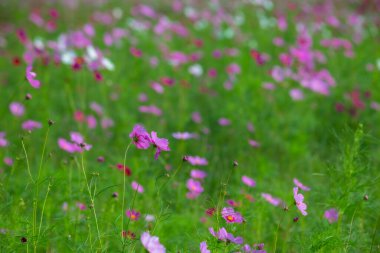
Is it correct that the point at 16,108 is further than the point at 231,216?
Yes

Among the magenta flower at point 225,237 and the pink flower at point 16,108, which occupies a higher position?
the magenta flower at point 225,237

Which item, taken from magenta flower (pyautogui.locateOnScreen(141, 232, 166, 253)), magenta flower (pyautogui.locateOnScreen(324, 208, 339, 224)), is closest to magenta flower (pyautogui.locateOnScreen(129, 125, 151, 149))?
magenta flower (pyautogui.locateOnScreen(141, 232, 166, 253))

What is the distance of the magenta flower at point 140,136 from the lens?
5.08 feet

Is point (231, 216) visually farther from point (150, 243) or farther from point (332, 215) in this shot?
point (332, 215)

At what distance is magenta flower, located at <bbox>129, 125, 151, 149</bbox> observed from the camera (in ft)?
5.08

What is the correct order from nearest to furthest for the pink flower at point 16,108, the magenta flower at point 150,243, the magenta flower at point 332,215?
the magenta flower at point 150,243, the magenta flower at point 332,215, the pink flower at point 16,108

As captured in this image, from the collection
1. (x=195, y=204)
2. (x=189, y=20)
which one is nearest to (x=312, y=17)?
(x=189, y=20)

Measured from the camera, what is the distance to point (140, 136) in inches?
61.9

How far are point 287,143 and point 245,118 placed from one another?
1.13 ft

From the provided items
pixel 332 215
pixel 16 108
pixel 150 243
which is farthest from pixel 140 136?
pixel 16 108

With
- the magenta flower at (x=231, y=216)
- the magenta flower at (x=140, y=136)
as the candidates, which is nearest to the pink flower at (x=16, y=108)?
the magenta flower at (x=140, y=136)

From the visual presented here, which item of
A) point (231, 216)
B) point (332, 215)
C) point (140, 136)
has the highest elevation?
point (140, 136)

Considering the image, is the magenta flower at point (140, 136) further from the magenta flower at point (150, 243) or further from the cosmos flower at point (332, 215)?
the cosmos flower at point (332, 215)

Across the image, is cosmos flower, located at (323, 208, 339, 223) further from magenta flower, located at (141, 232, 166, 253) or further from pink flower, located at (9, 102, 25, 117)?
pink flower, located at (9, 102, 25, 117)
